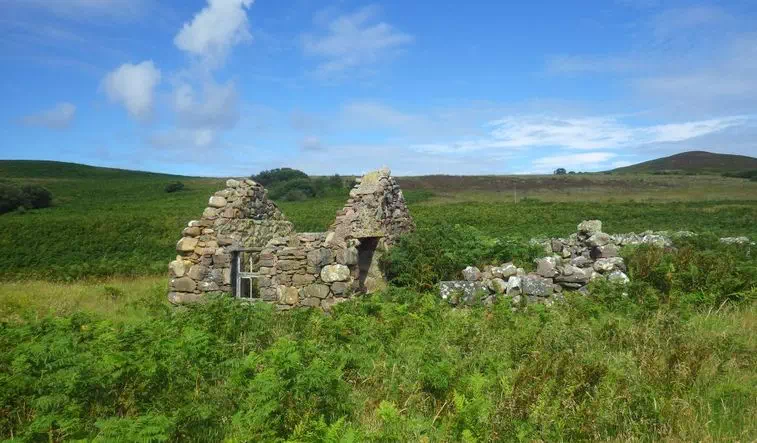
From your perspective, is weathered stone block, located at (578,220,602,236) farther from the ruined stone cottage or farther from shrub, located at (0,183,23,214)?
shrub, located at (0,183,23,214)

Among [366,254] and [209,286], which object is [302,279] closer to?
[366,254]

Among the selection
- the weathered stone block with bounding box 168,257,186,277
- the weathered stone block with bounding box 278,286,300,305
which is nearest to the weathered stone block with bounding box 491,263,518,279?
the weathered stone block with bounding box 278,286,300,305

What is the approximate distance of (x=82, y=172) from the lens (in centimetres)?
10181

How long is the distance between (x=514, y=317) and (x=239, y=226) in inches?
279

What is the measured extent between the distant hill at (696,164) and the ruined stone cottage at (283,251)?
336 ft

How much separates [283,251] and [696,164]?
12163cm

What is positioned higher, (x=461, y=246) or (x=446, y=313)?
(x=461, y=246)

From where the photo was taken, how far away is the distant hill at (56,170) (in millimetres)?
94875

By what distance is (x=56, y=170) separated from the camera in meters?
101

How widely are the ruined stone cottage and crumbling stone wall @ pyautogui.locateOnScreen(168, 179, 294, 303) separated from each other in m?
0.02

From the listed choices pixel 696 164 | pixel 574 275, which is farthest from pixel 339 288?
pixel 696 164

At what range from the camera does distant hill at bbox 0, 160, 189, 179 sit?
9488cm

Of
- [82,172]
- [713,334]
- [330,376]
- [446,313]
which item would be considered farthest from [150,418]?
[82,172]

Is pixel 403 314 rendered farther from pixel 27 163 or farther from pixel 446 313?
pixel 27 163
